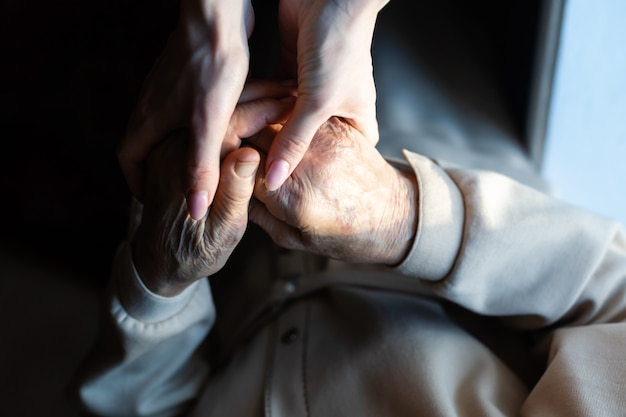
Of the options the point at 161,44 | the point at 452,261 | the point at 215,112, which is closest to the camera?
the point at 215,112

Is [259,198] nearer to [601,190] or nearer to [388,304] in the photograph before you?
[388,304]

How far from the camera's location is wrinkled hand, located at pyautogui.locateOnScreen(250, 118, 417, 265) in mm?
721

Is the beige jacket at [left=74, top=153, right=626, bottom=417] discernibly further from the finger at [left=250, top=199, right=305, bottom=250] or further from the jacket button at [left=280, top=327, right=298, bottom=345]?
the finger at [left=250, top=199, right=305, bottom=250]

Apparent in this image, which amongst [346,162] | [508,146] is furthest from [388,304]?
[508,146]

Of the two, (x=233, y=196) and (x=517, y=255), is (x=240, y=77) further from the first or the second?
(x=517, y=255)

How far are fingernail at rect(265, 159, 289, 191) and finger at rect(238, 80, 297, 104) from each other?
109 mm

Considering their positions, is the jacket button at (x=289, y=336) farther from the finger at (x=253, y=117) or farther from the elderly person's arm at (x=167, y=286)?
the finger at (x=253, y=117)

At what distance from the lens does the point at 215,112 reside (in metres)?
0.69

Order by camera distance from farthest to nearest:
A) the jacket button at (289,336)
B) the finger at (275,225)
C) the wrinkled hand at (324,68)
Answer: the jacket button at (289,336)
the finger at (275,225)
the wrinkled hand at (324,68)

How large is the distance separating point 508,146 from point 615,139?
200 mm

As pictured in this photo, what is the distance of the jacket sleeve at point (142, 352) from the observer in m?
0.81

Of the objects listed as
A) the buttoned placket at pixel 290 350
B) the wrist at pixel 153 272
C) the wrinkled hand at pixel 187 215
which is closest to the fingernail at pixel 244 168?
the wrinkled hand at pixel 187 215

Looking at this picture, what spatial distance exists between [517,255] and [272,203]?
0.33 m

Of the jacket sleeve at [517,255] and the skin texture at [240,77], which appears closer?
the skin texture at [240,77]
